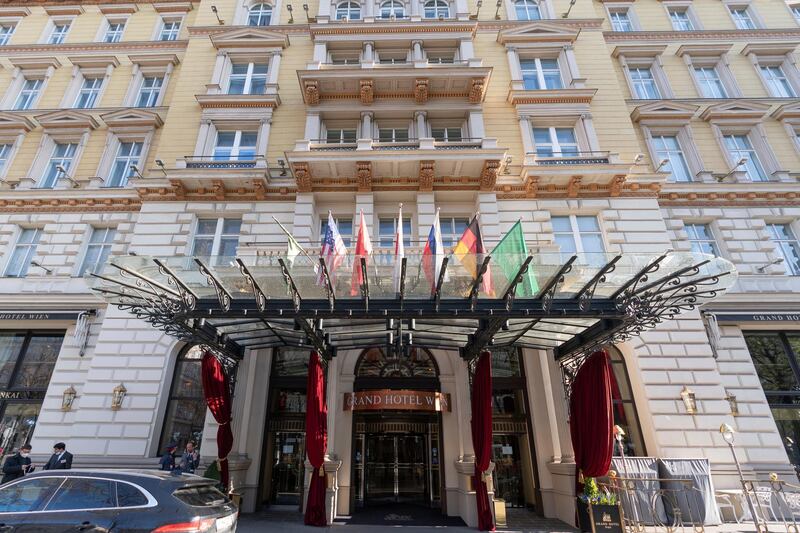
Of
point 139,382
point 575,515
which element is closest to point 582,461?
point 575,515

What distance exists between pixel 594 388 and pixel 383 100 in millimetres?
13778

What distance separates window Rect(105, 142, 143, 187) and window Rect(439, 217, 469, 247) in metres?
13.6

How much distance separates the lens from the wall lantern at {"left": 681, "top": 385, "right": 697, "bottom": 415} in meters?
12.1

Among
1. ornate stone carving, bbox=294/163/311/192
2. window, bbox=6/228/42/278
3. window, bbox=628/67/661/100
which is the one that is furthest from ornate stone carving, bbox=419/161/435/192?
window, bbox=6/228/42/278

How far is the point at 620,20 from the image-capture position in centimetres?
2075

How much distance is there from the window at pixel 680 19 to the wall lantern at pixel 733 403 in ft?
58.8

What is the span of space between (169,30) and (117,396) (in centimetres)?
1903

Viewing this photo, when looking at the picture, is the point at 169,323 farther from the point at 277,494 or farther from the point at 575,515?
the point at 575,515

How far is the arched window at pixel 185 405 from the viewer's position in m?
13.1

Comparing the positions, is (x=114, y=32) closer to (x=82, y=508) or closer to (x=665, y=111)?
(x=82, y=508)

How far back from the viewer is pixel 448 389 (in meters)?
13.2

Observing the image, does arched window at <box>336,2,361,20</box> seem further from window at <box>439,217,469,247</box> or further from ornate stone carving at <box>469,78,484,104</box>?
window at <box>439,217,469,247</box>

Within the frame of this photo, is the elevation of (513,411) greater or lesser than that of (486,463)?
greater

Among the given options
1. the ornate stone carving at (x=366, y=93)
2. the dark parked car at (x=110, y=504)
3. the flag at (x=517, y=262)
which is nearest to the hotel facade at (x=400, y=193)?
the ornate stone carving at (x=366, y=93)
